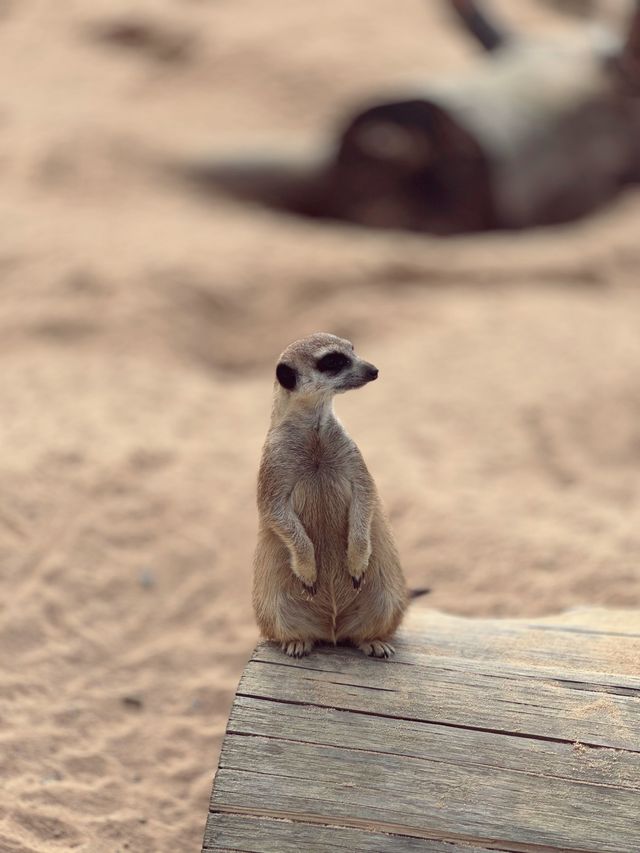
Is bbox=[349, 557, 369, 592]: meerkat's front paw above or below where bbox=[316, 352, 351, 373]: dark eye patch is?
below

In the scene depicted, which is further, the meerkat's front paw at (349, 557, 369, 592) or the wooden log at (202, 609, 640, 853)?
the meerkat's front paw at (349, 557, 369, 592)

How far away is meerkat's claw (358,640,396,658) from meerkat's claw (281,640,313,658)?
0.13 m

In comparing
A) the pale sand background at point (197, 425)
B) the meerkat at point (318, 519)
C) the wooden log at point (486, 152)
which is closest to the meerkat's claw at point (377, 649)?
the meerkat at point (318, 519)

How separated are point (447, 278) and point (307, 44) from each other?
480cm

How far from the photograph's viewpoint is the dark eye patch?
94.7 inches

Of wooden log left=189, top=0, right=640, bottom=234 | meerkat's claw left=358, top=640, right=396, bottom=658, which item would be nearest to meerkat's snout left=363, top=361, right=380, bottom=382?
meerkat's claw left=358, top=640, right=396, bottom=658

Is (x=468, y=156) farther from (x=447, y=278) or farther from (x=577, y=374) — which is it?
(x=577, y=374)

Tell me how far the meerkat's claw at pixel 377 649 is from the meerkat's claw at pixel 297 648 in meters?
0.13

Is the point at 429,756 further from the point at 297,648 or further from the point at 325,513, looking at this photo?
the point at 325,513

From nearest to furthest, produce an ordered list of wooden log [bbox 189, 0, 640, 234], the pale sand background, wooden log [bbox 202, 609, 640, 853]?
wooden log [bbox 202, 609, 640, 853], the pale sand background, wooden log [bbox 189, 0, 640, 234]

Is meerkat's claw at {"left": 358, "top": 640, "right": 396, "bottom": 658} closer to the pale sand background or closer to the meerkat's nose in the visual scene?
the meerkat's nose

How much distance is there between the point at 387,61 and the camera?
994 centimetres

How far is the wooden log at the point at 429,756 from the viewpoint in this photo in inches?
79.2

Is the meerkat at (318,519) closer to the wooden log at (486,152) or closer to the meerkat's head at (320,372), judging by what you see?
the meerkat's head at (320,372)
